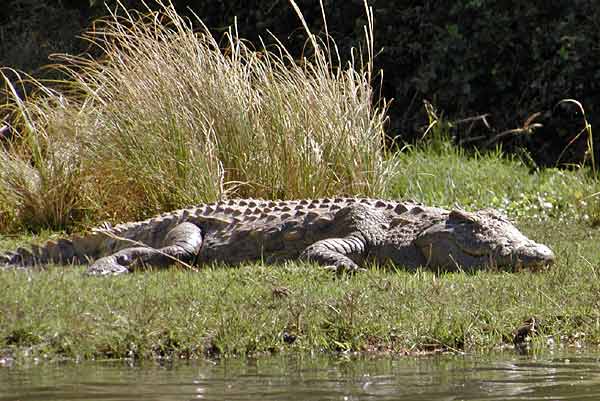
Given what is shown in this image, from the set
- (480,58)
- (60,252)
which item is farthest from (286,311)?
(480,58)

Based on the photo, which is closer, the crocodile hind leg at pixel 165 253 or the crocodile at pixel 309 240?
the crocodile at pixel 309 240

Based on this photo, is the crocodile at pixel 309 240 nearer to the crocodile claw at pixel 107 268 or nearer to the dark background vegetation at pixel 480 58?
the crocodile claw at pixel 107 268

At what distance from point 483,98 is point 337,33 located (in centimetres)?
210

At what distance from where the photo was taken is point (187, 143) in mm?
9164

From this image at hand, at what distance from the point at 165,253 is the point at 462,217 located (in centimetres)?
193

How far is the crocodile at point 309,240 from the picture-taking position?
7289 millimetres

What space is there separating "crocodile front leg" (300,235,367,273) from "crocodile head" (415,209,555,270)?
15.2 inches

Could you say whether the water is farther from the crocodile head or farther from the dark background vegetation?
the dark background vegetation

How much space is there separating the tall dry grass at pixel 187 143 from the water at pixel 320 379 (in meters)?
4.37

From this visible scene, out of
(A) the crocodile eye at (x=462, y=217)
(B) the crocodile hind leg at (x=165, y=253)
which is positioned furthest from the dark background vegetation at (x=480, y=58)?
(B) the crocodile hind leg at (x=165, y=253)

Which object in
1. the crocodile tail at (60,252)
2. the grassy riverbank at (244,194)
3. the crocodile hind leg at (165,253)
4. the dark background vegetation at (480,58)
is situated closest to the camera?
the grassy riverbank at (244,194)

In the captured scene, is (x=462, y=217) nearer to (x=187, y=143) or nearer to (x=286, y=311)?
(x=286, y=311)

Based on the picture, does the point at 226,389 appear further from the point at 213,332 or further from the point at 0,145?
the point at 0,145

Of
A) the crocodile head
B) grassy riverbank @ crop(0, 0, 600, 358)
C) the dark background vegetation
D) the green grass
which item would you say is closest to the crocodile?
the crocodile head
